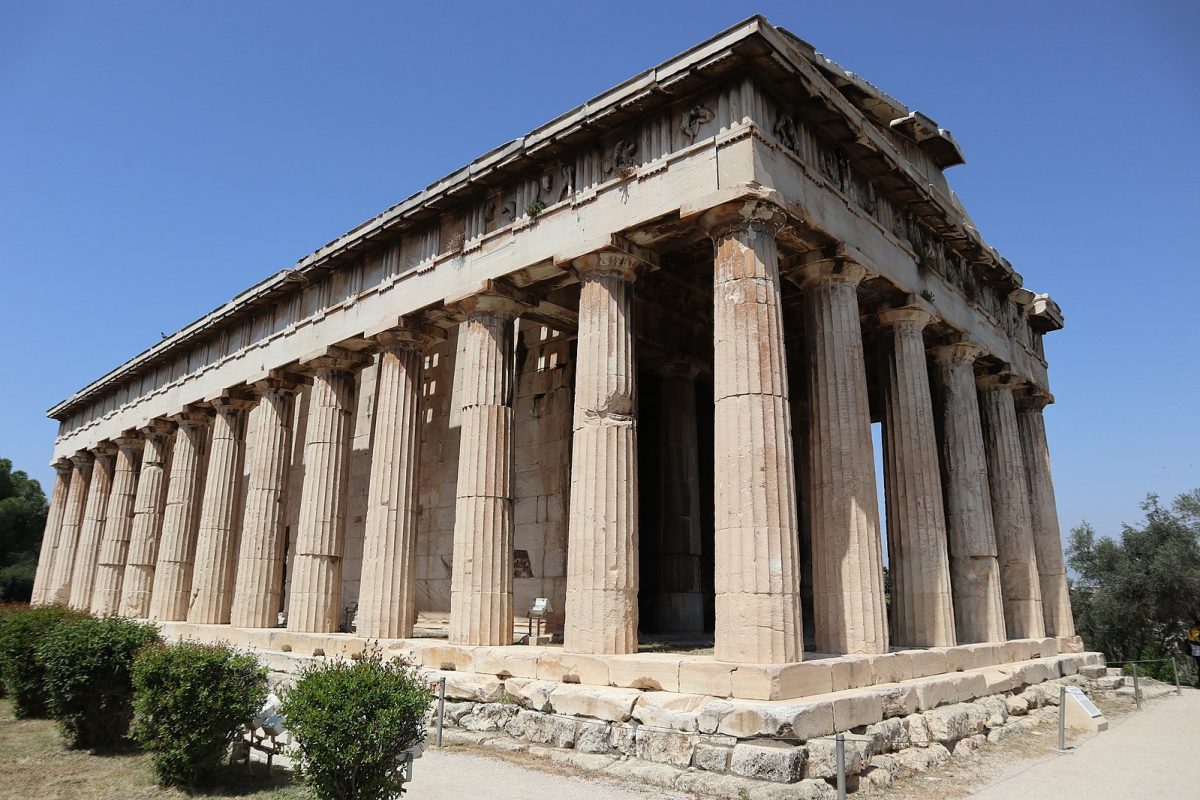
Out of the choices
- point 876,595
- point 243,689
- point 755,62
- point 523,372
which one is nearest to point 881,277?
point 755,62

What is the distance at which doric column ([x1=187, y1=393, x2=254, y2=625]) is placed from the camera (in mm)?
20359

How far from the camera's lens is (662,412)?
18938mm

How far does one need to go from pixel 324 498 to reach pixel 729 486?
10.5 m

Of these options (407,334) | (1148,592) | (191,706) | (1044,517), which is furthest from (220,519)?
(1148,592)

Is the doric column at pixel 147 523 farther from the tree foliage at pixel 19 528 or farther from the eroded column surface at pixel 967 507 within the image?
the eroded column surface at pixel 967 507

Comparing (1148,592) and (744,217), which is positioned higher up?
(744,217)

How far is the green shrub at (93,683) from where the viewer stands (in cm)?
1070

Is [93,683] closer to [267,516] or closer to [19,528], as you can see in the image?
[267,516]

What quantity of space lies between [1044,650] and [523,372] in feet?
41.3

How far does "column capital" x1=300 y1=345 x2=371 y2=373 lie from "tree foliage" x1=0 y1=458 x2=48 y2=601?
3378 centimetres

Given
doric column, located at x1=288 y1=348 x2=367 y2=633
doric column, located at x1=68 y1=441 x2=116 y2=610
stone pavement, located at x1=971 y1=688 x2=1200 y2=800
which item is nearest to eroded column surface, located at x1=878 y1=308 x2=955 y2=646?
stone pavement, located at x1=971 y1=688 x2=1200 y2=800

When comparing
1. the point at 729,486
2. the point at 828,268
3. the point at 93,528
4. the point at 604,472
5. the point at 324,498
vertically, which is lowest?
the point at 729,486

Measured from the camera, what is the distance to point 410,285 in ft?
53.7

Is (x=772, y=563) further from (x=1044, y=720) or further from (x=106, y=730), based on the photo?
(x=106, y=730)
